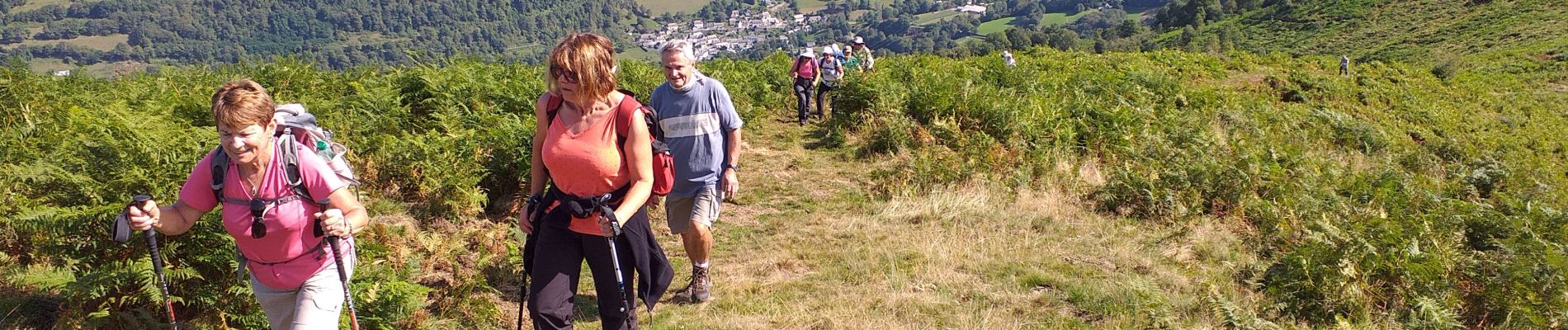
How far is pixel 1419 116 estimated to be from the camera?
17.8 meters

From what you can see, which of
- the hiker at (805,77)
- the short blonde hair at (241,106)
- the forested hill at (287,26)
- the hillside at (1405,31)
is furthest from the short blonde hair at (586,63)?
the forested hill at (287,26)

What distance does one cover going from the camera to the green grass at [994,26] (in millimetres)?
105000

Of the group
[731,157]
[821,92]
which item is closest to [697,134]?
[731,157]

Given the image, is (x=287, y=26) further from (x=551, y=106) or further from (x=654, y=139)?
(x=654, y=139)

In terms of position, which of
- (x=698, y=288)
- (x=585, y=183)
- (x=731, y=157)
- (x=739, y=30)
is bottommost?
(x=739, y=30)

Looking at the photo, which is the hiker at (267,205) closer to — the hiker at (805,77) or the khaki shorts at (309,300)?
the khaki shorts at (309,300)

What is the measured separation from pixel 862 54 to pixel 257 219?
477 inches

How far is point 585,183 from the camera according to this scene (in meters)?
3.29

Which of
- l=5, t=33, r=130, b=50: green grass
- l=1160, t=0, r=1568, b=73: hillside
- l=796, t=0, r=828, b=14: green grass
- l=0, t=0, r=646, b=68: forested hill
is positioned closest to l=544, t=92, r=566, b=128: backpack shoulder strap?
l=1160, t=0, r=1568, b=73: hillside

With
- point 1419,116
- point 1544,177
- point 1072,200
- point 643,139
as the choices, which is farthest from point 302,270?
point 1419,116

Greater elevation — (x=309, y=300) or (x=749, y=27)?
(x=309, y=300)

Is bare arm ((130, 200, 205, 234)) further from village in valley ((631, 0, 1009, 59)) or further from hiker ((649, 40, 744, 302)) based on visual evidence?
village in valley ((631, 0, 1009, 59))

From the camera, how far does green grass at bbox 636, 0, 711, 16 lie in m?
157

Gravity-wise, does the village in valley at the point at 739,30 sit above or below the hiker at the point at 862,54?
Result: below
